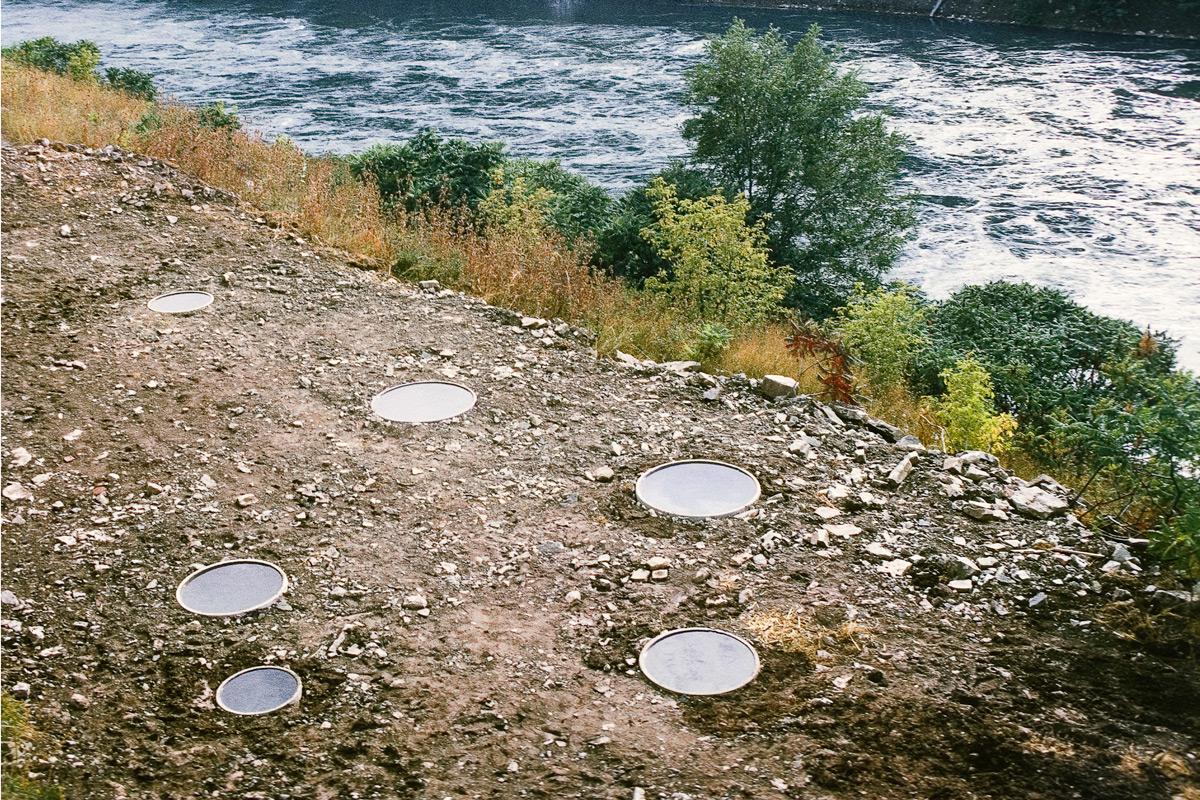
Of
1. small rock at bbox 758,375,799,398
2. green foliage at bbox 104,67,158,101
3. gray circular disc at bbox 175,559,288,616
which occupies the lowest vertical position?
gray circular disc at bbox 175,559,288,616

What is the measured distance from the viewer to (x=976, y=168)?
18.6m

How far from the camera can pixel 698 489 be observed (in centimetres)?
622

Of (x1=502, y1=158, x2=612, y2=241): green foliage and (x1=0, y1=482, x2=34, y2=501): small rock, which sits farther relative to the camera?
(x1=502, y1=158, x2=612, y2=241): green foliage

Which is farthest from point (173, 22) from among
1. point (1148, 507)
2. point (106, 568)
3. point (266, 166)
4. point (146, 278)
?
point (1148, 507)

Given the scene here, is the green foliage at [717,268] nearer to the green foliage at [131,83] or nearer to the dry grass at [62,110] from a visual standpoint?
the dry grass at [62,110]

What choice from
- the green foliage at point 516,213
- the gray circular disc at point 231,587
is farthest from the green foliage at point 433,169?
the gray circular disc at point 231,587

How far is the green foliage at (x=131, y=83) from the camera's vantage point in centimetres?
1889

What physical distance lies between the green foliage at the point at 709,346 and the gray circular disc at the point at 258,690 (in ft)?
14.3

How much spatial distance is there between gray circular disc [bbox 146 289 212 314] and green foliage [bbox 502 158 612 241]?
5.11 meters

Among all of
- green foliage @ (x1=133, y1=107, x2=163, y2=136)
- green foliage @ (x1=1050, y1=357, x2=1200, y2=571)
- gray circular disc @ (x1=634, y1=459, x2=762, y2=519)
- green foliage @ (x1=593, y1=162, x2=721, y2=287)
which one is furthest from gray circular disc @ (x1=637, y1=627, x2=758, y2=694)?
green foliage @ (x1=133, y1=107, x2=163, y2=136)

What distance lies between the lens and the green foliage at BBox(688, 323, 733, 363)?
817cm

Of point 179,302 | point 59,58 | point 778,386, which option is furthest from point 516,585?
point 59,58

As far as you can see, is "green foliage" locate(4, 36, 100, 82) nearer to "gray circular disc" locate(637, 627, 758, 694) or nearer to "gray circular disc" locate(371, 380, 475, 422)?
"gray circular disc" locate(371, 380, 475, 422)

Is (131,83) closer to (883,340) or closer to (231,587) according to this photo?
(883,340)
